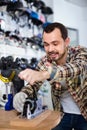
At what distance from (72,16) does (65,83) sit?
3.19 meters

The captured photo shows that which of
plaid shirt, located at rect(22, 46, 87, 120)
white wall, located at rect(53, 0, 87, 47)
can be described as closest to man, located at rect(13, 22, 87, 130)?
plaid shirt, located at rect(22, 46, 87, 120)

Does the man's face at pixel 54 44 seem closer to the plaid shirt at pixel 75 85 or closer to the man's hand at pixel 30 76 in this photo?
the plaid shirt at pixel 75 85

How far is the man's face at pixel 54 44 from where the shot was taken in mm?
1614

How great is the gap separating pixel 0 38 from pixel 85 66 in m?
1.44

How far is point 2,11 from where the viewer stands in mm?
2713

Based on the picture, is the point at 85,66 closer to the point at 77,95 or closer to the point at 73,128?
the point at 77,95

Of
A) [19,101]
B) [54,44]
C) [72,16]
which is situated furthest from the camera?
[72,16]

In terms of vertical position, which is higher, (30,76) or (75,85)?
(30,76)

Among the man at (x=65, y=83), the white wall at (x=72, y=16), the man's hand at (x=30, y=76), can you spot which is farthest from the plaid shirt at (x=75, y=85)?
the white wall at (x=72, y=16)

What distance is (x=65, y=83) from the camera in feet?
5.66

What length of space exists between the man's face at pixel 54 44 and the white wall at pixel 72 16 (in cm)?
245

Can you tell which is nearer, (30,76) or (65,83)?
(30,76)

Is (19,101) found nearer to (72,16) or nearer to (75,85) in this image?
(75,85)

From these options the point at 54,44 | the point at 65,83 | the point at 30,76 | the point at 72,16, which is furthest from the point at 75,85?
the point at 72,16
